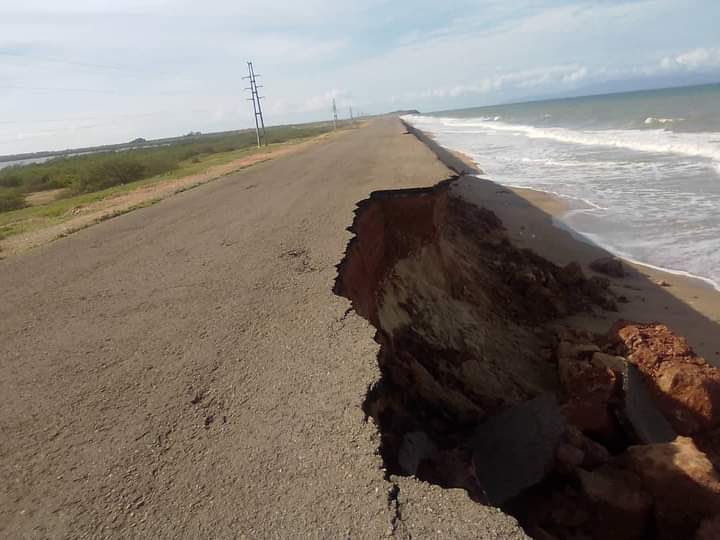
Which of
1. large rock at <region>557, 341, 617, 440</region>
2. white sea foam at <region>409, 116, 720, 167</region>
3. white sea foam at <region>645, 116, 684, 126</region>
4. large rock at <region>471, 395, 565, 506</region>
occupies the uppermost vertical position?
large rock at <region>471, 395, 565, 506</region>

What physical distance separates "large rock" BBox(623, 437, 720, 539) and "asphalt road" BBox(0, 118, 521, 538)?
2.02 metres

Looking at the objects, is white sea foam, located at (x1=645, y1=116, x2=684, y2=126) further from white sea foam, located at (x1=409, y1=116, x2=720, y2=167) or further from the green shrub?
the green shrub

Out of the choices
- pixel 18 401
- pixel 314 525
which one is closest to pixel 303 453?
pixel 314 525

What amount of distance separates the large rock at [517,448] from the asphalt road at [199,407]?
146cm

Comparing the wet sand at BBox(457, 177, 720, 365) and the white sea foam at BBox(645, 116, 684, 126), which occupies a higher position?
the white sea foam at BBox(645, 116, 684, 126)

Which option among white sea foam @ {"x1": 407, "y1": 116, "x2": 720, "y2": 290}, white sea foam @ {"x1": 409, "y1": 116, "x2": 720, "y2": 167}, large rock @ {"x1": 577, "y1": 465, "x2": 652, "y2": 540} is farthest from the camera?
white sea foam @ {"x1": 409, "y1": 116, "x2": 720, "y2": 167}

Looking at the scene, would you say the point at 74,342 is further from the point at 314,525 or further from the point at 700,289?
the point at 700,289

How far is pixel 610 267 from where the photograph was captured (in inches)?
412

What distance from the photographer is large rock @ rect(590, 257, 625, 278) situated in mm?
10336

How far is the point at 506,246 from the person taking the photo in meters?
11.6

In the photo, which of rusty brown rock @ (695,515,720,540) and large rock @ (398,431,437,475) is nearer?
rusty brown rock @ (695,515,720,540)

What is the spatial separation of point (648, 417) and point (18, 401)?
18.8 ft

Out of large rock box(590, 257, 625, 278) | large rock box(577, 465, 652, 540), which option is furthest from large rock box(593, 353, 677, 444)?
large rock box(590, 257, 625, 278)

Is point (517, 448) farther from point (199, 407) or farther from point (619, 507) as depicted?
point (199, 407)
